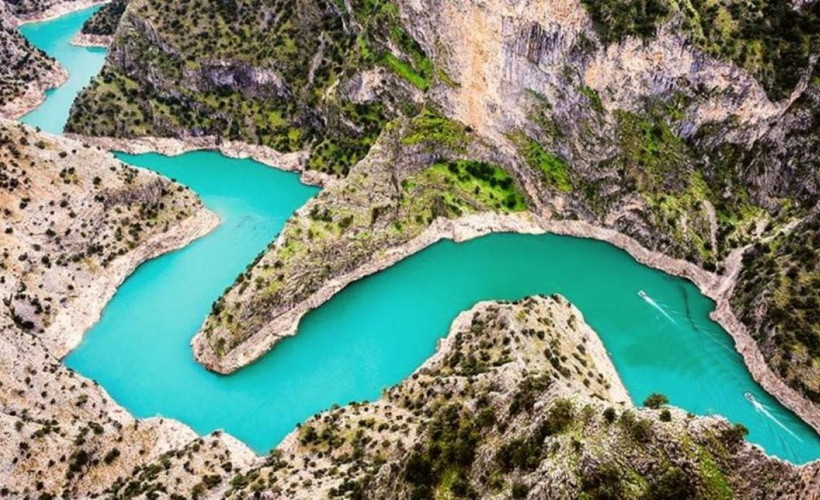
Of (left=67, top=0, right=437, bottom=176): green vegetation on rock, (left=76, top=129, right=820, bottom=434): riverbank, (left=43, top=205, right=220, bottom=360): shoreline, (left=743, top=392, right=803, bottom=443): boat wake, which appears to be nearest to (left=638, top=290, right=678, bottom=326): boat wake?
(left=76, top=129, right=820, bottom=434): riverbank

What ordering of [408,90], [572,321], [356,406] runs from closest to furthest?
[356,406] < [572,321] < [408,90]

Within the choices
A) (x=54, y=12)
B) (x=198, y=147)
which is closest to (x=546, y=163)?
(x=198, y=147)

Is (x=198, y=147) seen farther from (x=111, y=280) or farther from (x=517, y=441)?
(x=517, y=441)

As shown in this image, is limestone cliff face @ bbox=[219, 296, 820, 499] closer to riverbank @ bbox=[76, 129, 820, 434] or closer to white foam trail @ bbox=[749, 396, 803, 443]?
white foam trail @ bbox=[749, 396, 803, 443]

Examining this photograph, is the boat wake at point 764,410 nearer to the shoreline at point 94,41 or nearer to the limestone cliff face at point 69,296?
the limestone cliff face at point 69,296

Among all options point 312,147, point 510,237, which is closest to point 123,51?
point 312,147

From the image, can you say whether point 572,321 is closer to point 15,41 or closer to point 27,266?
point 27,266

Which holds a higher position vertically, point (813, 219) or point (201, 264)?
point (813, 219)

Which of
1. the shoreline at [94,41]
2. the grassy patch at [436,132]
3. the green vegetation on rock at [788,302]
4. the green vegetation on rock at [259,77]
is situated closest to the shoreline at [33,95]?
the green vegetation on rock at [259,77]
